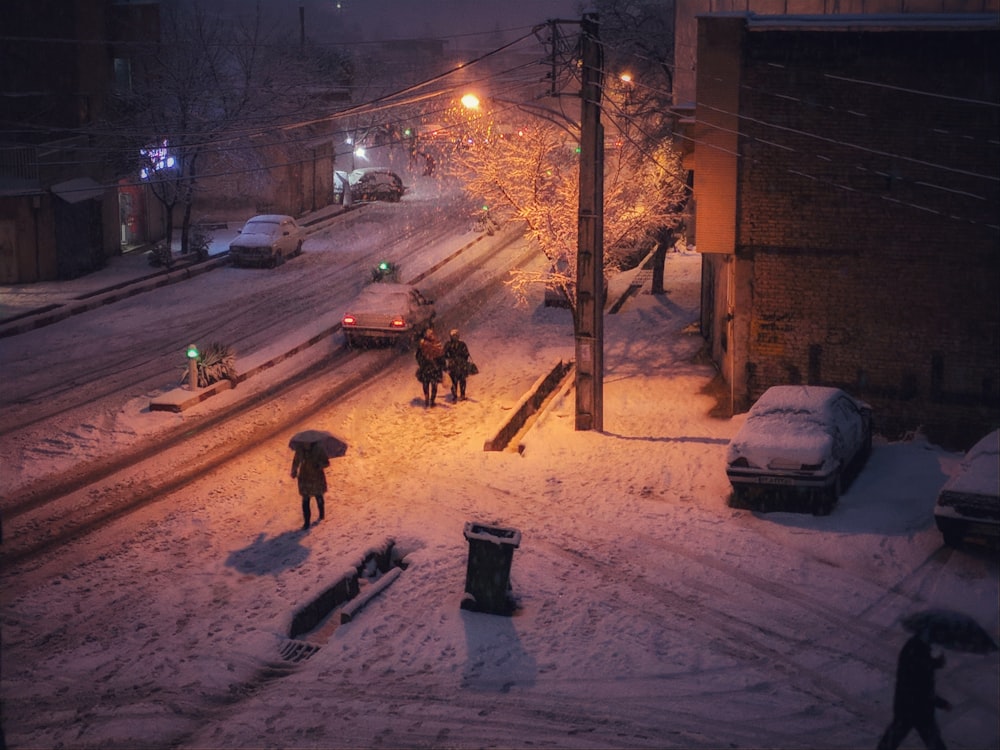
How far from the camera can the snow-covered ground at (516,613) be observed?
9562 millimetres

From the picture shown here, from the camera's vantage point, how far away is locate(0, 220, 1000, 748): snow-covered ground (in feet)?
31.4

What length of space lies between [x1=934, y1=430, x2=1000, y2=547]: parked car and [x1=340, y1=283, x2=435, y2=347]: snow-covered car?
48.6 ft

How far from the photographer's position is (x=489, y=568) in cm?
1167

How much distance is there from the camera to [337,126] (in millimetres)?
61438

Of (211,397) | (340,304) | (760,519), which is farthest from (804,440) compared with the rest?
(340,304)

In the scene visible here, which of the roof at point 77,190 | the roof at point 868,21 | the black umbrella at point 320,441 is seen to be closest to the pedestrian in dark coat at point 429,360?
the black umbrella at point 320,441

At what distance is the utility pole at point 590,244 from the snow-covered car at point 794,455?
3.73 metres

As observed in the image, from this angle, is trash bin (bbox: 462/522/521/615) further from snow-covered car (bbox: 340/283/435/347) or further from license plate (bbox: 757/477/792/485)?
snow-covered car (bbox: 340/283/435/347)

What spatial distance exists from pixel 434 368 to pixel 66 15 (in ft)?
76.5

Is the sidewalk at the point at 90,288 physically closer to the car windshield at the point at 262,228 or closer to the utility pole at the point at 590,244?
the car windshield at the point at 262,228

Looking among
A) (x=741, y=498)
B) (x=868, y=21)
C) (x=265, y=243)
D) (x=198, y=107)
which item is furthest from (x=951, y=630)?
(x=198, y=107)

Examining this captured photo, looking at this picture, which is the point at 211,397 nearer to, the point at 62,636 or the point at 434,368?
the point at 434,368

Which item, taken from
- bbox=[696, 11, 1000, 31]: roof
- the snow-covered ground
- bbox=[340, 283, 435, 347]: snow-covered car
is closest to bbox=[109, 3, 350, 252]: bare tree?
bbox=[340, 283, 435, 347]: snow-covered car

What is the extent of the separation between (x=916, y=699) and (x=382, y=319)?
19007 millimetres
